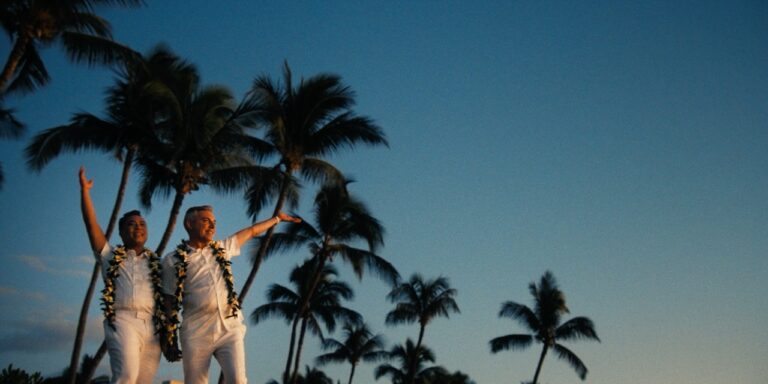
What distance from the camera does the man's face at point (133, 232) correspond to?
6.69 m

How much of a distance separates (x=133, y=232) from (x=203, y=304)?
0.85 meters

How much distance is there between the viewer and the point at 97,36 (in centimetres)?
1841

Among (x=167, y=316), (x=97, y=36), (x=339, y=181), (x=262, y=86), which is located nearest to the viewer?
(x=167, y=316)

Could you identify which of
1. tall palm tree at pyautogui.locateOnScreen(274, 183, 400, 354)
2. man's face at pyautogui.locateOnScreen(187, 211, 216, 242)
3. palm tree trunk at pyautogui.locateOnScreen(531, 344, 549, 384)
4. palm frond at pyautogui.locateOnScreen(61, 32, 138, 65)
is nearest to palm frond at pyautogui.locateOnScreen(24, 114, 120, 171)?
palm frond at pyautogui.locateOnScreen(61, 32, 138, 65)

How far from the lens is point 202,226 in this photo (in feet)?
22.1

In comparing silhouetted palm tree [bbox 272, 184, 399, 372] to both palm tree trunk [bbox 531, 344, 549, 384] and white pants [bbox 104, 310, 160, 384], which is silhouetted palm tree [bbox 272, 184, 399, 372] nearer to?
palm tree trunk [bbox 531, 344, 549, 384]

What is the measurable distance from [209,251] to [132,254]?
60cm

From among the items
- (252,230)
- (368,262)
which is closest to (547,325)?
(368,262)

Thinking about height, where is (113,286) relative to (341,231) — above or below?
below

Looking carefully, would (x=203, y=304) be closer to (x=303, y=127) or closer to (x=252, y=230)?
(x=252, y=230)

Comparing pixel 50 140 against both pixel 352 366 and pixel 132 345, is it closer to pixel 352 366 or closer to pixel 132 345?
pixel 132 345

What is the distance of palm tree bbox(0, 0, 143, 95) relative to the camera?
16703 millimetres

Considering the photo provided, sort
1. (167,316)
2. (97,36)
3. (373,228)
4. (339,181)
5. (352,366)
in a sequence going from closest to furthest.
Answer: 1. (167,316)
2. (97,36)
3. (339,181)
4. (373,228)
5. (352,366)

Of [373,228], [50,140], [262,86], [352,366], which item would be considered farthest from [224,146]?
[352,366]
